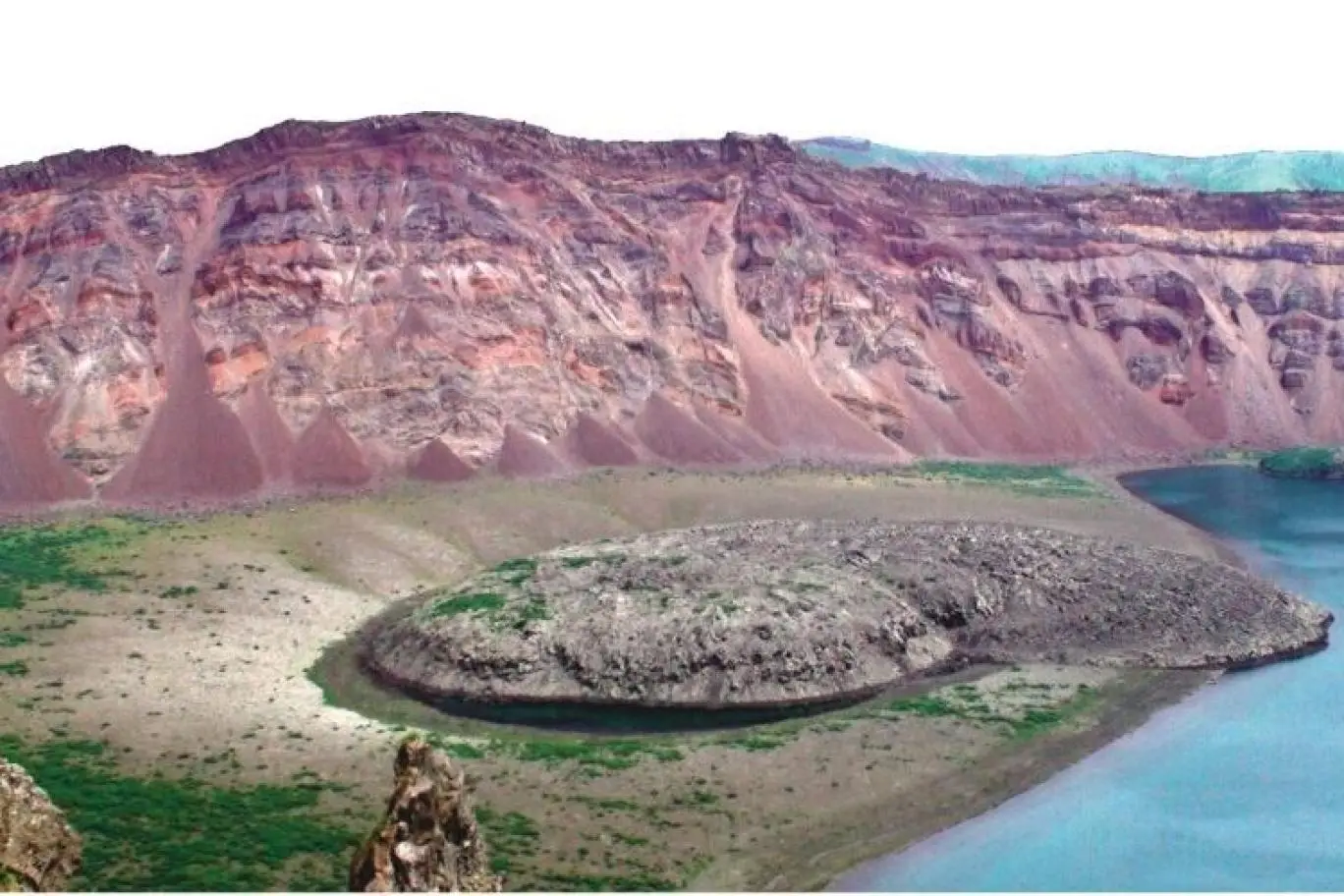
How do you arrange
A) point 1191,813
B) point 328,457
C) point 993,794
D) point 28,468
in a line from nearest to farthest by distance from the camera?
point 1191,813, point 993,794, point 28,468, point 328,457

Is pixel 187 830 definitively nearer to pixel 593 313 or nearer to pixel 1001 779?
pixel 1001 779

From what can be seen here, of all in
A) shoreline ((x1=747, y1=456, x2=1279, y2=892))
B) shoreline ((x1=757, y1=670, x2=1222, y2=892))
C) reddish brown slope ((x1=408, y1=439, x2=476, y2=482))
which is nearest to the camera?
shoreline ((x1=747, y1=456, x2=1279, y2=892))

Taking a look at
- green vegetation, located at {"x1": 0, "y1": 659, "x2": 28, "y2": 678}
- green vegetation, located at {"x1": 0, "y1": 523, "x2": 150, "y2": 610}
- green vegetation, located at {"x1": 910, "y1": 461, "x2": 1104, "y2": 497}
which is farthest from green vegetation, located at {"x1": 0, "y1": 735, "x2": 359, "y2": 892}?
green vegetation, located at {"x1": 910, "y1": 461, "x2": 1104, "y2": 497}

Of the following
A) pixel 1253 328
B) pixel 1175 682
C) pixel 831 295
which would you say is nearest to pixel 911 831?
pixel 1175 682

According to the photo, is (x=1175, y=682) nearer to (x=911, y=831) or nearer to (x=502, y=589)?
(x=911, y=831)

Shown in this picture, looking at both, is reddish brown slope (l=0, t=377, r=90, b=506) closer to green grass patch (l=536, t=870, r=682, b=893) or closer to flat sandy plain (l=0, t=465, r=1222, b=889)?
flat sandy plain (l=0, t=465, r=1222, b=889)

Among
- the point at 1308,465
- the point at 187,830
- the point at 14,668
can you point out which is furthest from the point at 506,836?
the point at 1308,465
